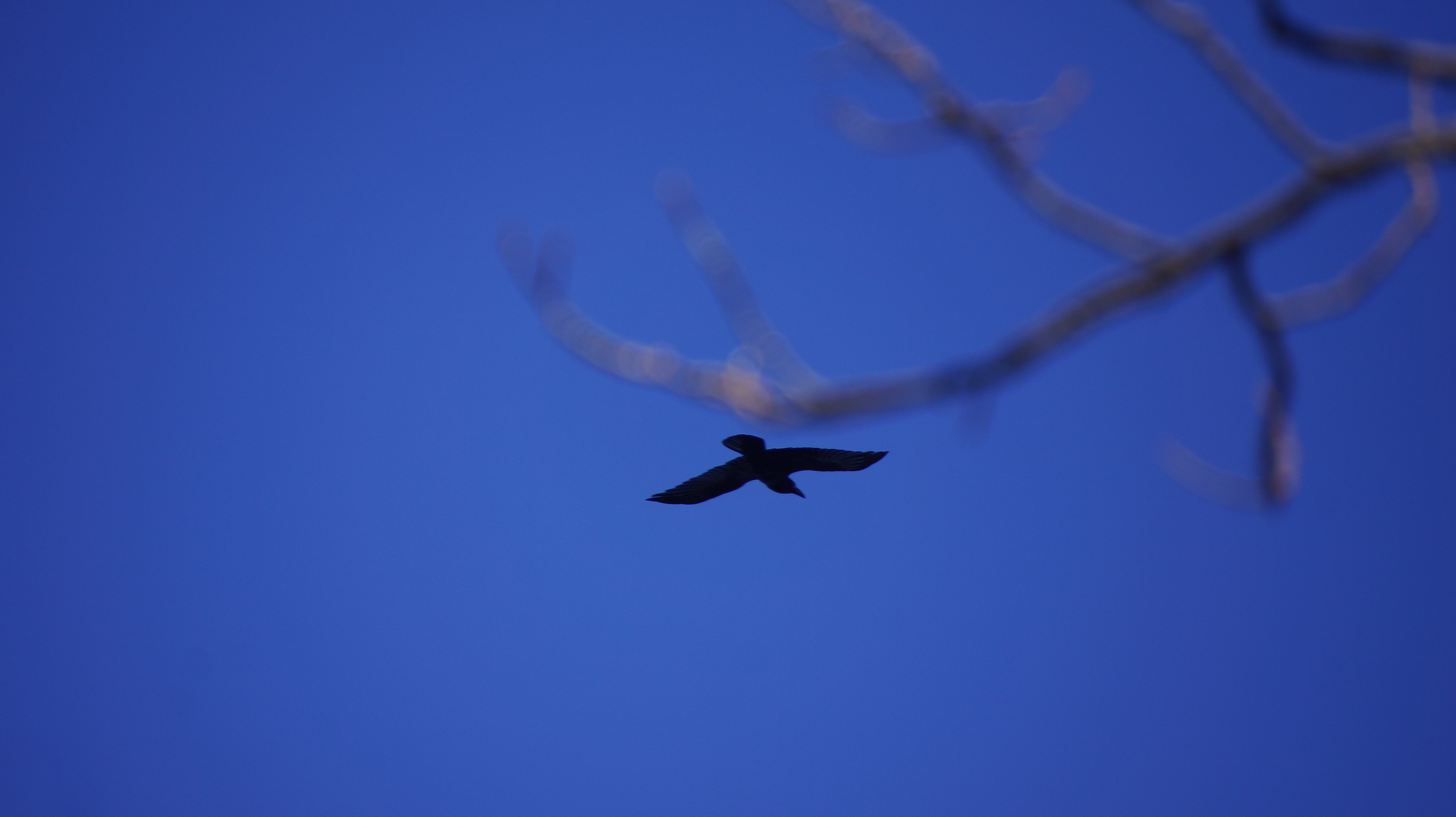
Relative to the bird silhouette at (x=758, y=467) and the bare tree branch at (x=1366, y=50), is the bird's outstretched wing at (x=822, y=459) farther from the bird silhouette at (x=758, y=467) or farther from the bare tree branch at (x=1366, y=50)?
the bare tree branch at (x=1366, y=50)

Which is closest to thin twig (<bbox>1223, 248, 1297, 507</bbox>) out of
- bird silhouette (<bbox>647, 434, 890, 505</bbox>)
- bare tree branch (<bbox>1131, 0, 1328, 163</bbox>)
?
bare tree branch (<bbox>1131, 0, 1328, 163</bbox>)

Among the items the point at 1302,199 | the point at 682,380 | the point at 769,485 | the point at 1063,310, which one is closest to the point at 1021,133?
the point at 1302,199

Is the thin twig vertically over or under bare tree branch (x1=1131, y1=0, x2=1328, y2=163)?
under

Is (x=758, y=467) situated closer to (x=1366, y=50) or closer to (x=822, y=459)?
(x=822, y=459)

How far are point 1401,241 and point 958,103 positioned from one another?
94cm

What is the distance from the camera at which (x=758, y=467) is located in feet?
11.3

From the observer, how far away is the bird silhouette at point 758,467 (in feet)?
11.1

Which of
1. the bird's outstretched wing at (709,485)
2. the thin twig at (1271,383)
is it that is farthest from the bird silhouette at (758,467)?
the thin twig at (1271,383)

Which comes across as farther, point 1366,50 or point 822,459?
point 822,459

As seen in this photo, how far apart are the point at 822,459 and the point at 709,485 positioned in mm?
433

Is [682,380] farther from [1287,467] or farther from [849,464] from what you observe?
[849,464]

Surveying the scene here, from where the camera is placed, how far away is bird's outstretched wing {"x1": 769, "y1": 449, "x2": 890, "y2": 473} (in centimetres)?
341

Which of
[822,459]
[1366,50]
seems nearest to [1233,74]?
[1366,50]

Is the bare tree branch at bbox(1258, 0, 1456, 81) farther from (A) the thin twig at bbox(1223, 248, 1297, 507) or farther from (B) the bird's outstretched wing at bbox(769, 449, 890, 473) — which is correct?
(B) the bird's outstretched wing at bbox(769, 449, 890, 473)
